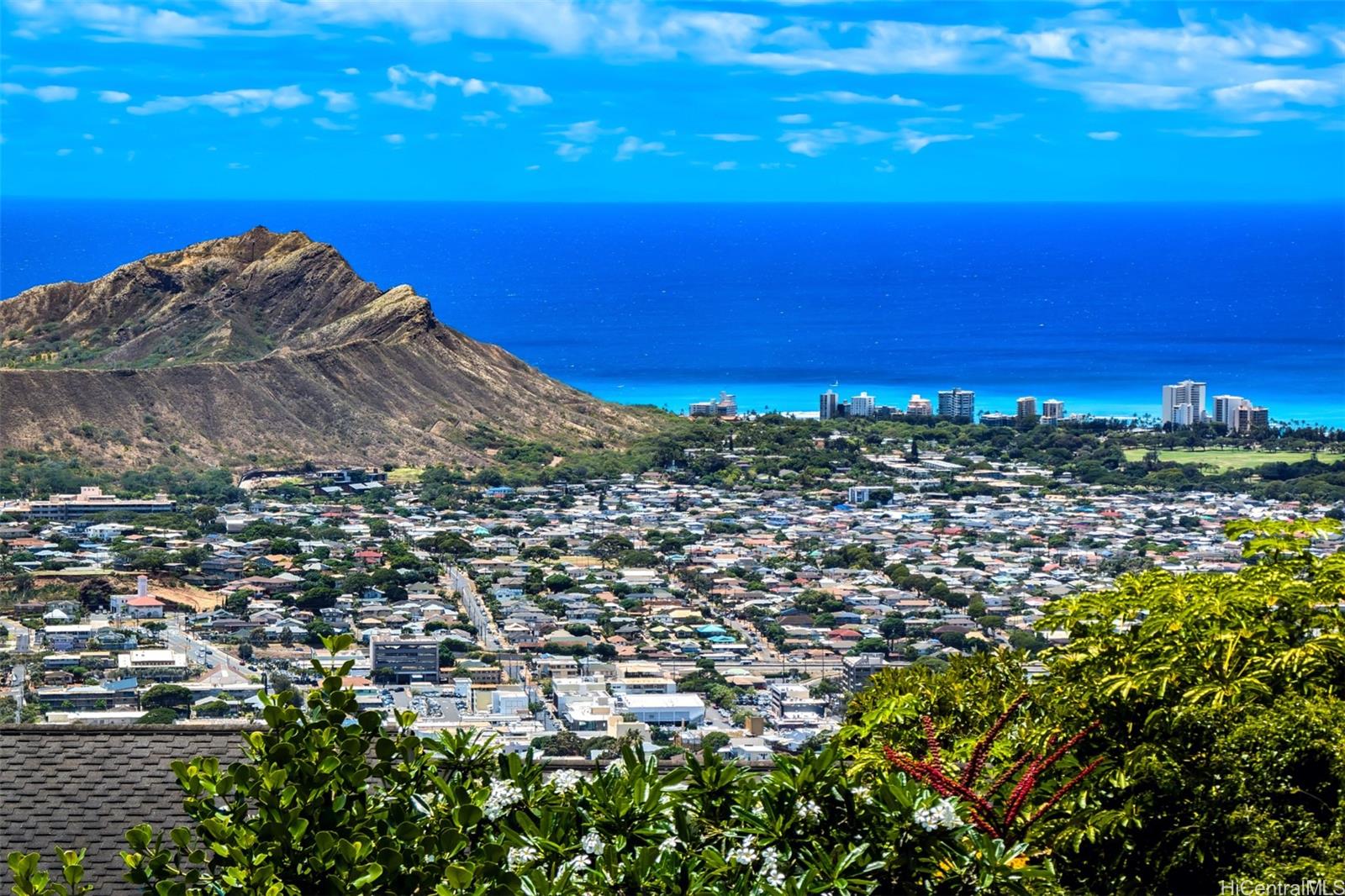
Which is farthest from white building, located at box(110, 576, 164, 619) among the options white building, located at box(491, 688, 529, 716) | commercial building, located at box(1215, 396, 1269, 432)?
commercial building, located at box(1215, 396, 1269, 432)

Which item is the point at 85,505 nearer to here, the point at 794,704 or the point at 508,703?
the point at 508,703

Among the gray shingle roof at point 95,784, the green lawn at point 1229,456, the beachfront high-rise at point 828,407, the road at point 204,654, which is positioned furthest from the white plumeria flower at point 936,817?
the beachfront high-rise at point 828,407

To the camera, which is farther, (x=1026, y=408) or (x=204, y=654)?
(x=1026, y=408)

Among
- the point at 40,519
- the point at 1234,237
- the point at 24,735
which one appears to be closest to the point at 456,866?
the point at 24,735

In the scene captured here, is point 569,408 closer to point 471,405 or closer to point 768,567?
point 471,405

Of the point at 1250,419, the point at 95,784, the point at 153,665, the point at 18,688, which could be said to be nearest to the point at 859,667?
the point at 153,665

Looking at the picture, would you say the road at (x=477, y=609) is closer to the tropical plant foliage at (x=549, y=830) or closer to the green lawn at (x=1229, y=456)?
the green lawn at (x=1229, y=456)
